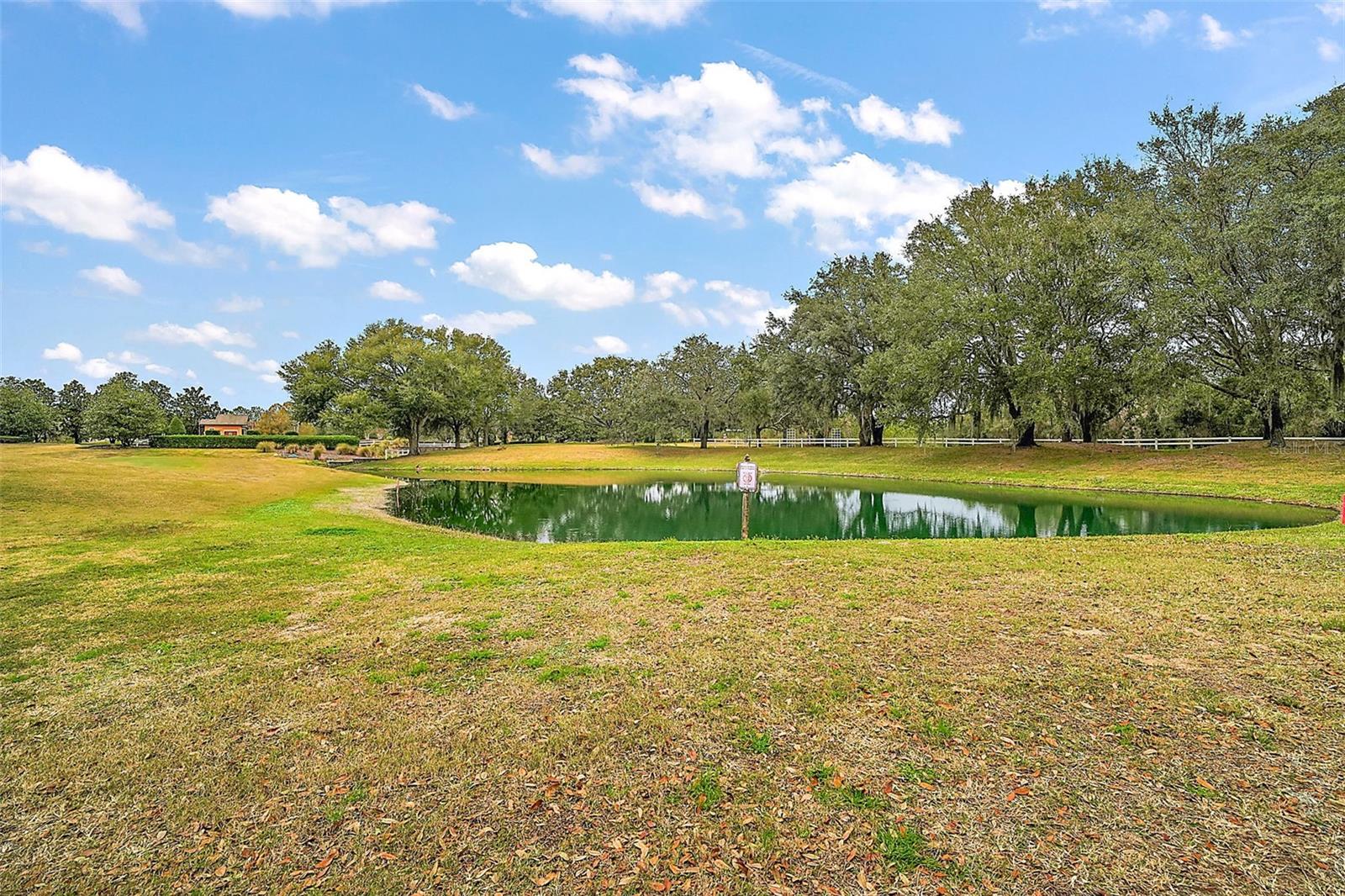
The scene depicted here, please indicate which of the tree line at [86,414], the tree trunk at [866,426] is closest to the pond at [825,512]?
the tree trunk at [866,426]

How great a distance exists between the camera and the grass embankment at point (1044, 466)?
2266cm

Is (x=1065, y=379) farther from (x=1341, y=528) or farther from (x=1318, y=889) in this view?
(x=1318, y=889)

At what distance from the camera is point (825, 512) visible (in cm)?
2111

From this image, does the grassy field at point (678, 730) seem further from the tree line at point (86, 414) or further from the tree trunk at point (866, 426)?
the tree line at point (86, 414)

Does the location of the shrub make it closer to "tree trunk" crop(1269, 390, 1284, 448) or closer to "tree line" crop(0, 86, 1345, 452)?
"tree line" crop(0, 86, 1345, 452)

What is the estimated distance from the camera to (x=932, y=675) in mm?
4816

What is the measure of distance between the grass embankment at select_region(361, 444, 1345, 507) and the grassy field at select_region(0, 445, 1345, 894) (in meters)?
19.1

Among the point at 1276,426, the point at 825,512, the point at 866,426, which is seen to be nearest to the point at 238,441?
the point at 866,426

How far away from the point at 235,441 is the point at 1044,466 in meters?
61.5

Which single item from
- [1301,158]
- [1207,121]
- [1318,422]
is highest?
[1207,121]

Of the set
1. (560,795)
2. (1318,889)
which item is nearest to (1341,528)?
(1318,889)

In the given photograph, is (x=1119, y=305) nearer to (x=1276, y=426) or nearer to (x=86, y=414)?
(x=1276, y=426)

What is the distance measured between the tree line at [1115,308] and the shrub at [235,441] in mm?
4122

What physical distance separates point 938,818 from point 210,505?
64.4 feet
